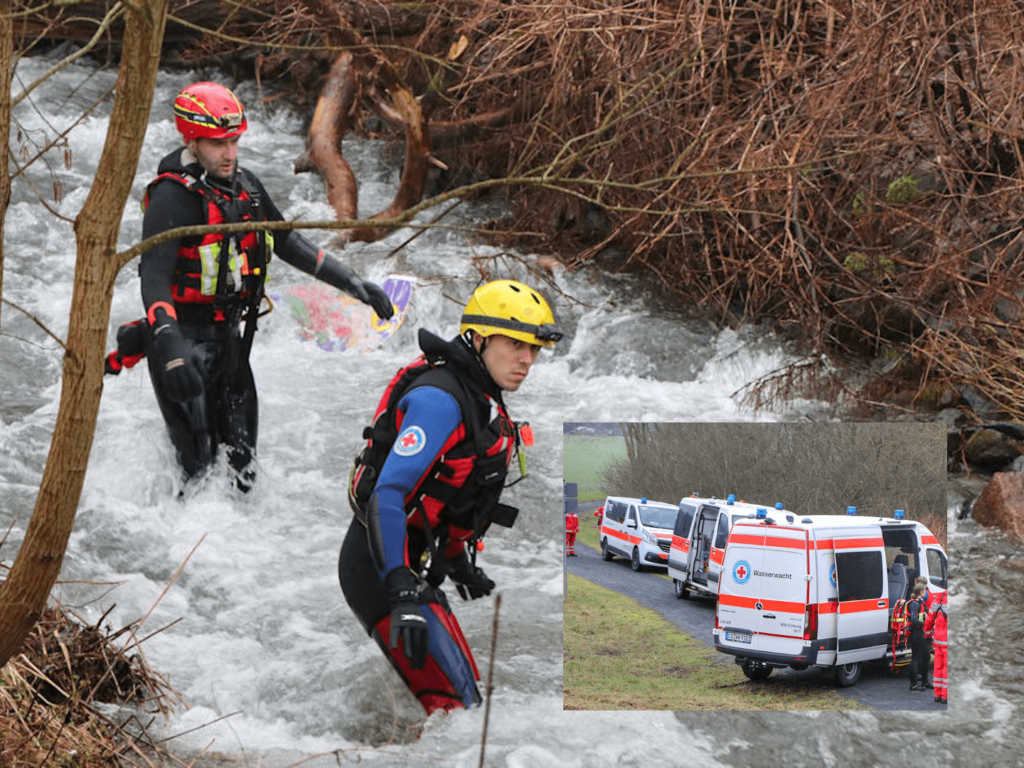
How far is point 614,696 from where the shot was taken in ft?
9.39

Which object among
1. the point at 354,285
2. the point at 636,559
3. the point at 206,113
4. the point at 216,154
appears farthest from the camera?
the point at 354,285

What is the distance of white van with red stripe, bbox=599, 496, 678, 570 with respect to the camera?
9.77ft

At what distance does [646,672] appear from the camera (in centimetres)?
288

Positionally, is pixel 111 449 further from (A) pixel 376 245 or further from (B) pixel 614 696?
(B) pixel 614 696

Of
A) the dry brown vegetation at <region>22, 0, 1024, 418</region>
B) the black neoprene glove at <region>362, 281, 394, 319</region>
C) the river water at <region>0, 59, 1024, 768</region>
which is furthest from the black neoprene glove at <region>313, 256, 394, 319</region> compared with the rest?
the dry brown vegetation at <region>22, 0, 1024, 418</region>

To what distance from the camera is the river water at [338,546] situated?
3785 mm

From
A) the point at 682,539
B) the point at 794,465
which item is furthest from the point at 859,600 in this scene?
the point at 682,539

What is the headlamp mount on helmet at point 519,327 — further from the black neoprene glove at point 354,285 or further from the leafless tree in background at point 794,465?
the black neoprene glove at point 354,285

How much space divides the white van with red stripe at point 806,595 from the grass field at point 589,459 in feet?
1.18

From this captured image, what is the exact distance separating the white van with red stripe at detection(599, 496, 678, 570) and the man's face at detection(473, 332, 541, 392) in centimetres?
55

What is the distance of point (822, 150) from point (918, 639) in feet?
16.3

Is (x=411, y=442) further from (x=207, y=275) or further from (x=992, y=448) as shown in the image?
(x=992, y=448)

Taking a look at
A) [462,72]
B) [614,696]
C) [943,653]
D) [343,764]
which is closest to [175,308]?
[343,764]

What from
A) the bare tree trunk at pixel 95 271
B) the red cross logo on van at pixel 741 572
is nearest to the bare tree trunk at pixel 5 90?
the bare tree trunk at pixel 95 271
